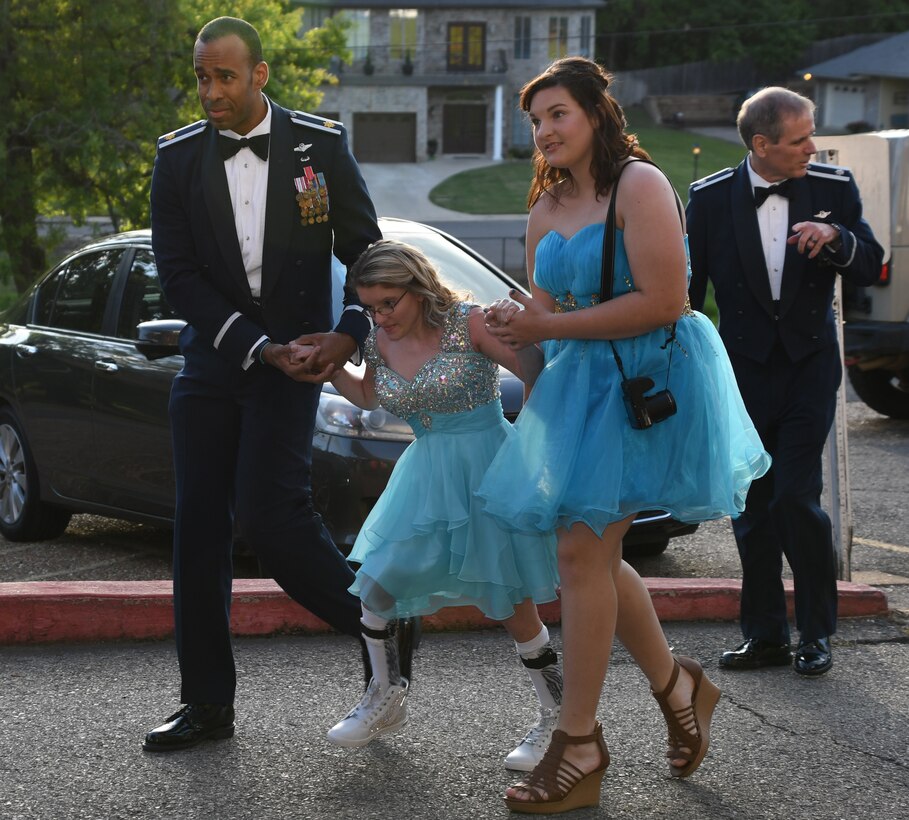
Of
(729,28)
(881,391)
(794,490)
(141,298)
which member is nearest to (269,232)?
(794,490)

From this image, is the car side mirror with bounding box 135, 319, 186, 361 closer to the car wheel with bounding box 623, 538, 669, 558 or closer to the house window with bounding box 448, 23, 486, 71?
the car wheel with bounding box 623, 538, 669, 558

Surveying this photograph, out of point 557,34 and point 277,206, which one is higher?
point 557,34

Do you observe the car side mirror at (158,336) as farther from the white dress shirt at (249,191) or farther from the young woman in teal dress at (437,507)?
the young woman in teal dress at (437,507)

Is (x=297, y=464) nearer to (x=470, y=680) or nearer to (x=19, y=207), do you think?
(x=470, y=680)

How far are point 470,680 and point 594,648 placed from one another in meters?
1.27

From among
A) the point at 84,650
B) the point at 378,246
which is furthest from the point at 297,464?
the point at 84,650

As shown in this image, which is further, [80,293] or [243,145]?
[80,293]

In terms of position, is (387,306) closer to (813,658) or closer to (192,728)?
(192,728)

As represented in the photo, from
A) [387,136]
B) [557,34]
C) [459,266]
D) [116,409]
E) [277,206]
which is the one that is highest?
[557,34]

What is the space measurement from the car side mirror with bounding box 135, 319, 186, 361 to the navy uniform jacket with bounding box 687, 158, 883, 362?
231cm

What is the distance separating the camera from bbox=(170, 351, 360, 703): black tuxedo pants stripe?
4316 mm

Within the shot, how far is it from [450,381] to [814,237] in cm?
150

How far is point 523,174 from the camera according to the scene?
190 feet

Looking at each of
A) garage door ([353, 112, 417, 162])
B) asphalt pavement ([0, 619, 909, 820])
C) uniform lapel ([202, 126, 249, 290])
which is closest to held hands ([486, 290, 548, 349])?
uniform lapel ([202, 126, 249, 290])
